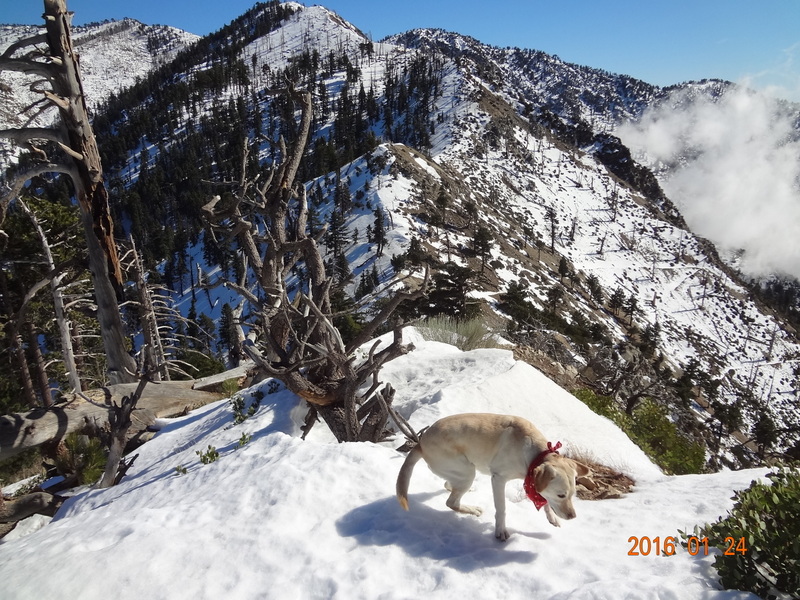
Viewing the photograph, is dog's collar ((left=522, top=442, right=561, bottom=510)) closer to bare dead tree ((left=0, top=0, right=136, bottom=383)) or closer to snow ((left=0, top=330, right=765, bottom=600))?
snow ((left=0, top=330, right=765, bottom=600))

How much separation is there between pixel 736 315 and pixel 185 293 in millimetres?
140056

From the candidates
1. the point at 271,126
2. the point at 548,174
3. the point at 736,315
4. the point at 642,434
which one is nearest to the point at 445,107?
the point at 548,174

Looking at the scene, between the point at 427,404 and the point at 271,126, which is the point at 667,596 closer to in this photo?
the point at 427,404

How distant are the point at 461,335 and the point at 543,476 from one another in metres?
9.56

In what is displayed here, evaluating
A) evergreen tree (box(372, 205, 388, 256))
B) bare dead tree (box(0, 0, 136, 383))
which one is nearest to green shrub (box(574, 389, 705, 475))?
bare dead tree (box(0, 0, 136, 383))

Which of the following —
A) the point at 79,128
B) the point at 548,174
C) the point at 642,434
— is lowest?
the point at 642,434

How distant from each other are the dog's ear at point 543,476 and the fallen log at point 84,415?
21.4 ft

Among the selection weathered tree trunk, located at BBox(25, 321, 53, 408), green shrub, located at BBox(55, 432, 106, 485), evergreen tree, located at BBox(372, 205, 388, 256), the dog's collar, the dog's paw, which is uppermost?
evergreen tree, located at BBox(372, 205, 388, 256)

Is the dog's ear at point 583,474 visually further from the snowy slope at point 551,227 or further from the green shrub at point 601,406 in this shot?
the snowy slope at point 551,227

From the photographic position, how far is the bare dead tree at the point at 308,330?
6.70m

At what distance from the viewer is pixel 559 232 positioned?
372 feet

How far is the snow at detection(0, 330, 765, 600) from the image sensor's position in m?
2.97

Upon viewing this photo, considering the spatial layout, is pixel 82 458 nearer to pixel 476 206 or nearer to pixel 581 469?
pixel 581 469

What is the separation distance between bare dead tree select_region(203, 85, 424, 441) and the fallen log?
256cm
